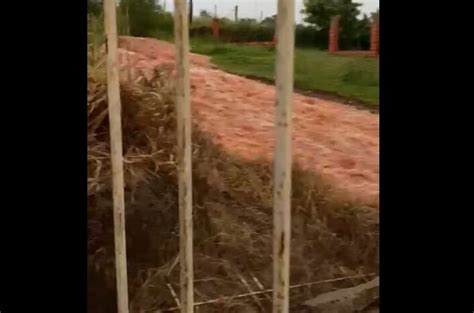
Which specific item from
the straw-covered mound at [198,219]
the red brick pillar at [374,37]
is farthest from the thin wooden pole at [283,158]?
the red brick pillar at [374,37]

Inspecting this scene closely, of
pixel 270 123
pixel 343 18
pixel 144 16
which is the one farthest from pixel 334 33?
pixel 144 16

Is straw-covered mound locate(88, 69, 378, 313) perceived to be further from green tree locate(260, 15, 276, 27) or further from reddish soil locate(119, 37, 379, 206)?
green tree locate(260, 15, 276, 27)

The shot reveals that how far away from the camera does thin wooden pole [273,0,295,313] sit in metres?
0.89

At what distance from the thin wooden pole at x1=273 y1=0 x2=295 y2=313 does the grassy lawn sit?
70mm

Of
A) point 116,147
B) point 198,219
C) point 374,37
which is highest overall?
point 374,37

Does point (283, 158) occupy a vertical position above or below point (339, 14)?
below

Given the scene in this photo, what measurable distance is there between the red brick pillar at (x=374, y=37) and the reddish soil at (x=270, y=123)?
0.28 feet

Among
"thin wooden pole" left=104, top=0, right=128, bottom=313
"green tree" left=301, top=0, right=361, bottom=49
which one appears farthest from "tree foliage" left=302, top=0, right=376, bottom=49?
"thin wooden pole" left=104, top=0, right=128, bottom=313

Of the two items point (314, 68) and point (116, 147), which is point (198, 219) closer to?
point (116, 147)

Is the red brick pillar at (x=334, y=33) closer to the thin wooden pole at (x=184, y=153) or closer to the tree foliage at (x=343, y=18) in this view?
the tree foliage at (x=343, y=18)

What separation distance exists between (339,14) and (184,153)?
0.29 metres

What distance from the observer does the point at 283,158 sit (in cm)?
92
